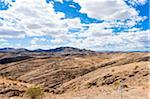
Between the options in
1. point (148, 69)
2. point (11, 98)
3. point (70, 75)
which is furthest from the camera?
point (70, 75)

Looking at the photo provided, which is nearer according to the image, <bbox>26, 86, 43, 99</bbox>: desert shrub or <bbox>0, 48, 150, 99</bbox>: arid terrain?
<bbox>26, 86, 43, 99</bbox>: desert shrub

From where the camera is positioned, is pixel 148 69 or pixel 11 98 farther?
pixel 148 69

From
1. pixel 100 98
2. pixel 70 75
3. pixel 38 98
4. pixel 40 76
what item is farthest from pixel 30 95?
pixel 40 76

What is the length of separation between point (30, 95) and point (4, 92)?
8.66 metres

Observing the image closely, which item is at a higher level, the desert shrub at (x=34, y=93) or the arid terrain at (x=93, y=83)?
the desert shrub at (x=34, y=93)

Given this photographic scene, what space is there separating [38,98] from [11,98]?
3706mm

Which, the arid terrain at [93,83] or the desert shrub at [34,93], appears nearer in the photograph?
the desert shrub at [34,93]

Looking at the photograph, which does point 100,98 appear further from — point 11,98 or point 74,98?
point 11,98

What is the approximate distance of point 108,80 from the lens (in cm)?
6781

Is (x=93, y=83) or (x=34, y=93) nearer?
(x=34, y=93)

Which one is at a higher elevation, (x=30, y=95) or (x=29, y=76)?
(x=30, y=95)

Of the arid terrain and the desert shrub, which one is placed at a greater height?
the desert shrub

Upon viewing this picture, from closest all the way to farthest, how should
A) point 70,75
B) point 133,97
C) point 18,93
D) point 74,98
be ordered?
point 133,97 → point 74,98 → point 18,93 → point 70,75

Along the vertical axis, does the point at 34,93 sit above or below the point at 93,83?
above
